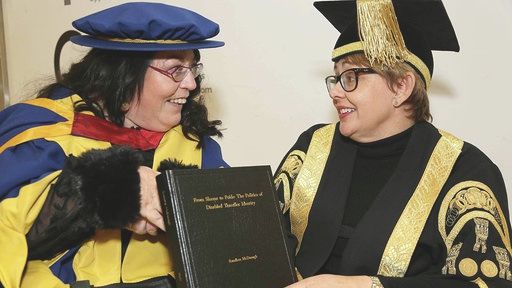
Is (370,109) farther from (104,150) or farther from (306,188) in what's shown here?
(104,150)

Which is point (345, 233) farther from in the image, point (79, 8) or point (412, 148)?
point (79, 8)

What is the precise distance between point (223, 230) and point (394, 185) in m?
0.51

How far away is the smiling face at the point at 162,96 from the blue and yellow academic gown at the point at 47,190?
54 millimetres

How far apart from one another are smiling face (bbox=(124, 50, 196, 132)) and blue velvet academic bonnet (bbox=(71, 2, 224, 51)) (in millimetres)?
75

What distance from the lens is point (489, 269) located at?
1.51 meters

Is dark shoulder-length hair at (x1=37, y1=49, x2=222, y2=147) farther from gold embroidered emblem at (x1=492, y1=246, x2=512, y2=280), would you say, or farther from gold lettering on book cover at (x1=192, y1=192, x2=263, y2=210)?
gold embroidered emblem at (x1=492, y1=246, x2=512, y2=280)

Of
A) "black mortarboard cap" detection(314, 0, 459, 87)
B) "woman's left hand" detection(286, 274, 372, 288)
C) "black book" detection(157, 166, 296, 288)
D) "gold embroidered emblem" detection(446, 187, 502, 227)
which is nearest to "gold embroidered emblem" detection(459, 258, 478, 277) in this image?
"gold embroidered emblem" detection(446, 187, 502, 227)

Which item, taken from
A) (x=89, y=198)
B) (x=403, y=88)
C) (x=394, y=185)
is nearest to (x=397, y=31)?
(x=403, y=88)

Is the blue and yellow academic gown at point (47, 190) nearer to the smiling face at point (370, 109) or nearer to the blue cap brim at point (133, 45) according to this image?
the blue cap brim at point (133, 45)

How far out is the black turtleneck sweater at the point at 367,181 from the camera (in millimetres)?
1750

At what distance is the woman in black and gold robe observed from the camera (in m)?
1.56

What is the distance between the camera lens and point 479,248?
1.54m

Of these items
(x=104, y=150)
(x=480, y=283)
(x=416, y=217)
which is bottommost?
(x=480, y=283)

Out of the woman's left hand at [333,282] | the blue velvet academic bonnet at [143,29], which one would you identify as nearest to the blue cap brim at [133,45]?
the blue velvet academic bonnet at [143,29]
